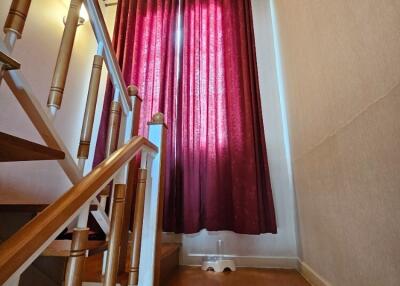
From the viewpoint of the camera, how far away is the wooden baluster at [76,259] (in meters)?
0.58

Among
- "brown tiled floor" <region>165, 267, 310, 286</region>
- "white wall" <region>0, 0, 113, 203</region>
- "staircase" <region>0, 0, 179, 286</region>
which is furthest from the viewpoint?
"white wall" <region>0, 0, 113, 203</region>

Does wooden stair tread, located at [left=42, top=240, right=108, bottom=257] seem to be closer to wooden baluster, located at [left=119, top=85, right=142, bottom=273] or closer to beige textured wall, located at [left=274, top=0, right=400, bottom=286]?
wooden baluster, located at [left=119, top=85, right=142, bottom=273]

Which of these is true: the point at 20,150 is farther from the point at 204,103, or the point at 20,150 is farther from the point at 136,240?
the point at 204,103

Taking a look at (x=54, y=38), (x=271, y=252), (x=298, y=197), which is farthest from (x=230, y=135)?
(x=54, y=38)

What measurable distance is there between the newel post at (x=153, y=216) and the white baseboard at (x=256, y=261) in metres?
0.82

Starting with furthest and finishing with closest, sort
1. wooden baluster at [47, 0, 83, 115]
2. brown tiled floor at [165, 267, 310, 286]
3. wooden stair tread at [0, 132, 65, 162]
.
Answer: brown tiled floor at [165, 267, 310, 286] < wooden baluster at [47, 0, 83, 115] < wooden stair tread at [0, 132, 65, 162]

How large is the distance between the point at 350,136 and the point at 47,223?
3.68 feet

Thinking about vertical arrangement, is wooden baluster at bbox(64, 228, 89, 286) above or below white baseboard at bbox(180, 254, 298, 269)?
above

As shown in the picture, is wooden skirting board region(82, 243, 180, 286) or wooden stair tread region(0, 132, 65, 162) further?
wooden skirting board region(82, 243, 180, 286)

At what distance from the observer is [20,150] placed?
70 cm

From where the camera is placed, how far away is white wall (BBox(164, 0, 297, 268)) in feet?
6.35

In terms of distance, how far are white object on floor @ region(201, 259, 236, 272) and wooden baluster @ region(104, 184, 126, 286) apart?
1.19 m

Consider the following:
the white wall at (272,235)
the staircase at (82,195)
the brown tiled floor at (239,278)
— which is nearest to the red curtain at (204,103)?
the white wall at (272,235)

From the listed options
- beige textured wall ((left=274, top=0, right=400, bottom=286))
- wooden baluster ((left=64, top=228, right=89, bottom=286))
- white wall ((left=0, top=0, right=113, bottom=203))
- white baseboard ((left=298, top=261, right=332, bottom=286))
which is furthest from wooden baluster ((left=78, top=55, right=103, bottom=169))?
white baseboard ((left=298, top=261, right=332, bottom=286))
